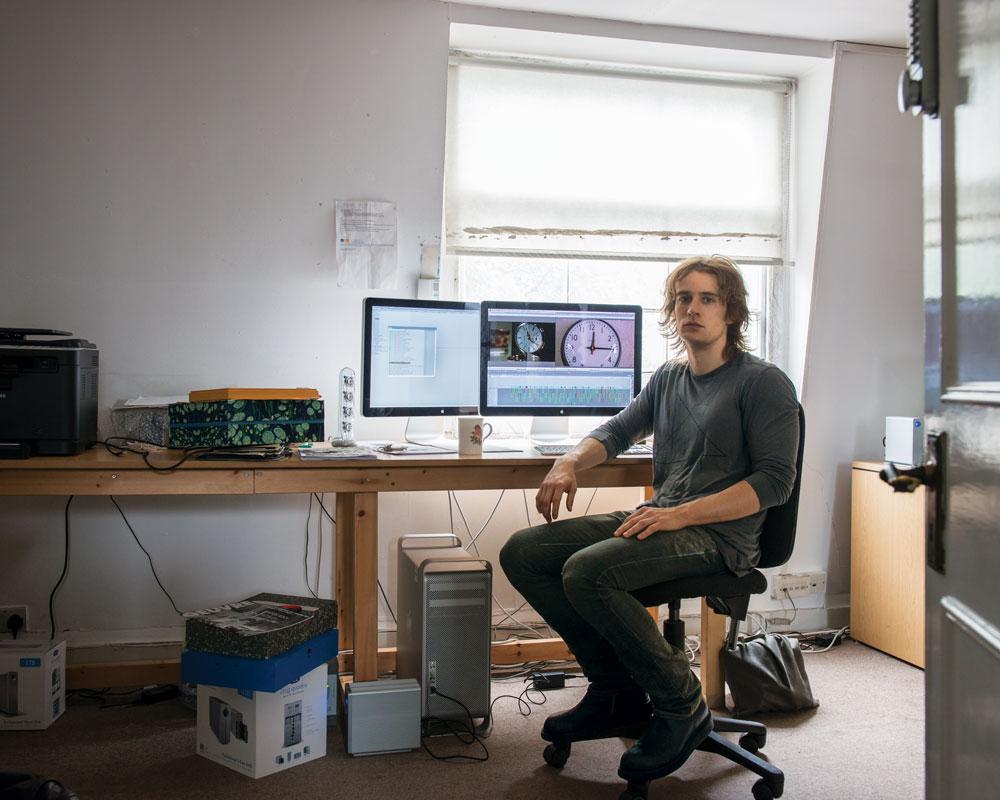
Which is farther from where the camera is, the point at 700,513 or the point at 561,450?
the point at 561,450

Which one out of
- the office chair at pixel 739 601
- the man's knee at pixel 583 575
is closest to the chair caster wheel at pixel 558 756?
the office chair at pixel 739 601

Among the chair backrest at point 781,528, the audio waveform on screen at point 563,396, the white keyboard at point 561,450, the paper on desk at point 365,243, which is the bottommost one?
the chair backrest at point 781,528

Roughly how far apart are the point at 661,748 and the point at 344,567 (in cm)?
121

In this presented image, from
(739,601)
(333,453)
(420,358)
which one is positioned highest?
(420,358)

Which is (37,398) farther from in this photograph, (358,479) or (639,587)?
(639,587)

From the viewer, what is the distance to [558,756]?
7.10 ft

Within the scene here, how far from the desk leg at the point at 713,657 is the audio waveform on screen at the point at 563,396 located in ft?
2.20

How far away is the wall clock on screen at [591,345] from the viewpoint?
2.80 metres

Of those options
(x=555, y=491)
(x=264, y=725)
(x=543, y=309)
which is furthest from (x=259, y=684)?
(x=543, y=309)

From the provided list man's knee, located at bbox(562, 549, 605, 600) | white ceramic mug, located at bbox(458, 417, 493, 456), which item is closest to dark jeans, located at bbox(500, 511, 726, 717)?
man's knee, located at bbox(562, 549, 605, 600)

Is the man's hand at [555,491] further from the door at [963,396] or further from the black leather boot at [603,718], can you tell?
the door at [963,396]

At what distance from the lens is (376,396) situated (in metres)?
2.64

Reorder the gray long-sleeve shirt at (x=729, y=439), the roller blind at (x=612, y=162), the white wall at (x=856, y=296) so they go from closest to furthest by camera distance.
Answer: the gray long-sleeve shirt at (x=729, y=439) → the roller blind at (x=612, y=162) → the white wall at (x=856, y=296)

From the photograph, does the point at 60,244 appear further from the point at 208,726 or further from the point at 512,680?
the point at 512,680
